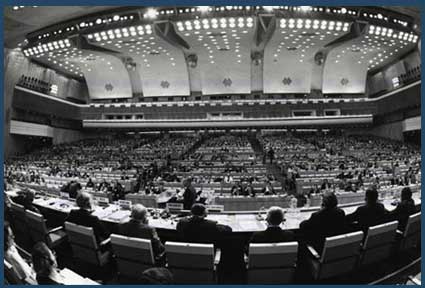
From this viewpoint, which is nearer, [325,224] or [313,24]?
[325,224]

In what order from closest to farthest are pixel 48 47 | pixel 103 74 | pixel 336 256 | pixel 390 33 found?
pixel 336 256, pixel 390 33, pixel 48 47, pixel 103 74

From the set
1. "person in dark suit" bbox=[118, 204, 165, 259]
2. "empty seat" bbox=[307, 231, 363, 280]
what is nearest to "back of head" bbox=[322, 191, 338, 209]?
"empty seat" bbox=[307, 231, 363, 280]

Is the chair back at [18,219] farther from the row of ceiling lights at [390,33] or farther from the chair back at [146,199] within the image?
the row of ceiling lights at [390,33]

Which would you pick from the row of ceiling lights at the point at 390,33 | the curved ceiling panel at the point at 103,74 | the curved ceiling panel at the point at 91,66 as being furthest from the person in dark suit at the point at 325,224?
the curved ceiling panel at the point at 103,74

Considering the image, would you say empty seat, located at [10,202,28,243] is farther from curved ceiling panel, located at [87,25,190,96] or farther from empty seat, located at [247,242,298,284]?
curved ceiling panel, located at [87,25,190,96]

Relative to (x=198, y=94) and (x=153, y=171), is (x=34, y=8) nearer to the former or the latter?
(x=153, y=171)

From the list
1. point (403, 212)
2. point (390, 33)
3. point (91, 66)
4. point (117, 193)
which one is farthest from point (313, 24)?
point (91, 66)

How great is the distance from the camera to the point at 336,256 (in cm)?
350

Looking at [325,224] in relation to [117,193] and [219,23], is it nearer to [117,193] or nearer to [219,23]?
[117,193]

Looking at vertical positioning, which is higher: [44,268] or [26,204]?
[26,204]

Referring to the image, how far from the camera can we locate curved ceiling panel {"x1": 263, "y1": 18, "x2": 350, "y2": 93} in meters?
21.5

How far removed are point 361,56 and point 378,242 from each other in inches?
1168

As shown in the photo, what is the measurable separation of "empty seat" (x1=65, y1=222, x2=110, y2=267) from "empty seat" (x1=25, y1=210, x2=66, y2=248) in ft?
0.88

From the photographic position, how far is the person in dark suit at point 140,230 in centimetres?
360
